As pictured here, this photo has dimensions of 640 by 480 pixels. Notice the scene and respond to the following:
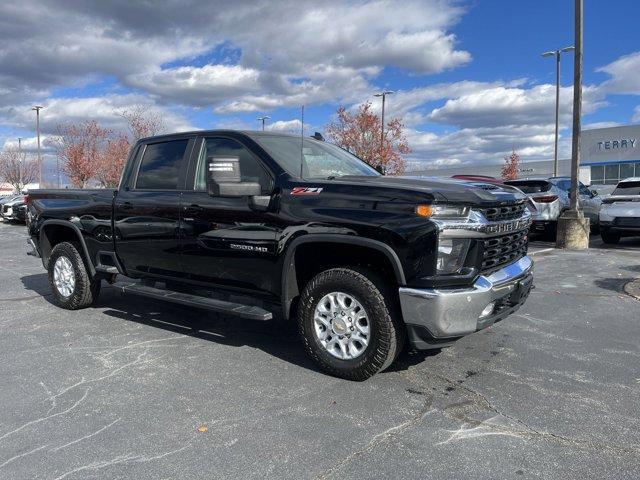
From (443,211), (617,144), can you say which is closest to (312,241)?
(443,211)

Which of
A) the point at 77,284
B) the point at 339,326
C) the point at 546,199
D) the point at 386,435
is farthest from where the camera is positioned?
the point at 546,199

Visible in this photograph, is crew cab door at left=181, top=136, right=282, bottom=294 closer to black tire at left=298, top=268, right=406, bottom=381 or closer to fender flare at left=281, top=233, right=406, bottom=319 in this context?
fender flare at left=281, top=233, right=406, bottom=319

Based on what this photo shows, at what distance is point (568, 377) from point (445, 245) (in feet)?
5.18

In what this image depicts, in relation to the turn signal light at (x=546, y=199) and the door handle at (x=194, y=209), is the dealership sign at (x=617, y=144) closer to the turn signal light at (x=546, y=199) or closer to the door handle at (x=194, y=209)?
the turn signal light at (x=546, y=199)

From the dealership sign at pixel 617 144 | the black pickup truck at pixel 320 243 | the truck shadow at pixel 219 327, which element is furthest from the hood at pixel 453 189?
the dealership sign at pixel 617 144

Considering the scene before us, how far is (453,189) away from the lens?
3930 millimetres

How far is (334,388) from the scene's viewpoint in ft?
13.2

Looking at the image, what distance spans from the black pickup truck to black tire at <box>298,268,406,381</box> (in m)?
0.01

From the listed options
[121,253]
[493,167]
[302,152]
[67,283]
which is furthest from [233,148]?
[493,167]

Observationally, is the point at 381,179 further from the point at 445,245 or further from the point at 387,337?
the point at 387,337

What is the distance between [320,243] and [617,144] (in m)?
52.4

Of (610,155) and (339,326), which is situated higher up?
(610,155)

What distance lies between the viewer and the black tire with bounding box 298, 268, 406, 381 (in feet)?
12.8

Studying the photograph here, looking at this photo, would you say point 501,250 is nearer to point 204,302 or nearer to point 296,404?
point 296,404
